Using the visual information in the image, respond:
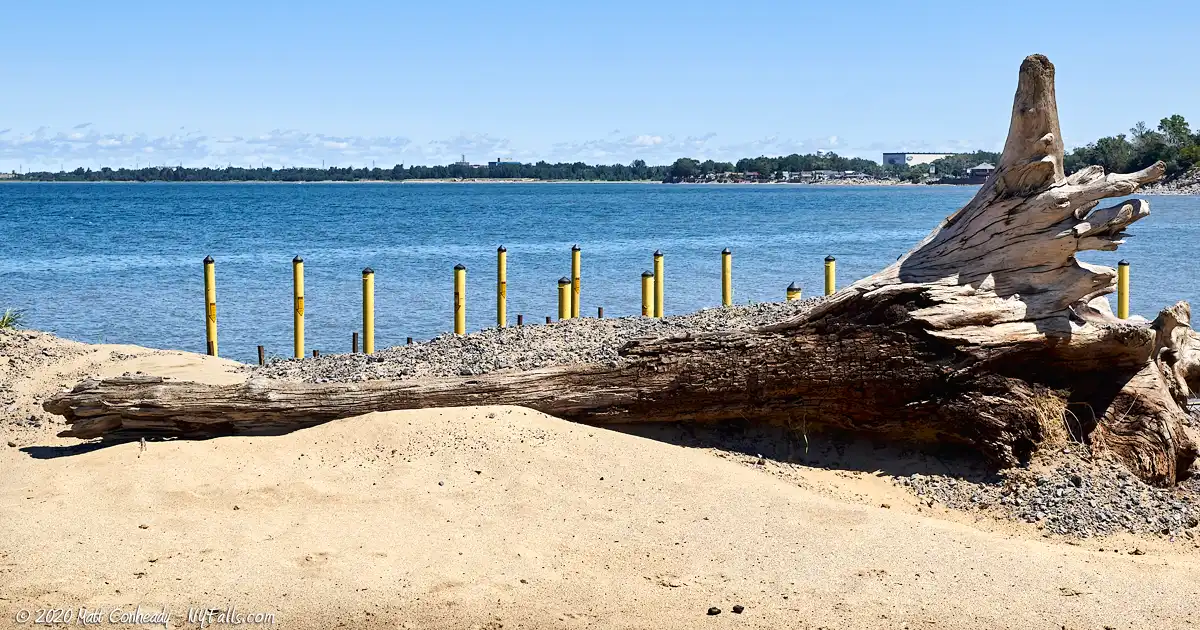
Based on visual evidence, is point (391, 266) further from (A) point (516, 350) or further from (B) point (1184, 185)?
(B) point (1184, 185)

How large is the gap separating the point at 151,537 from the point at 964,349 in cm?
558

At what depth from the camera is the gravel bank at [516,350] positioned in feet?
30.6

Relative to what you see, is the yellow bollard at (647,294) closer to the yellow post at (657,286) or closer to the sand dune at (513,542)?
the yellow post at (657,286)

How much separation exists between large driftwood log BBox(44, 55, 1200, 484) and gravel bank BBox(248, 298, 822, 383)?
330 mm

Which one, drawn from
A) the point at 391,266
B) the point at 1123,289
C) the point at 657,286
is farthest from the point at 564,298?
the point at 391,266

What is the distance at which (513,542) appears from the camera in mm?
6891

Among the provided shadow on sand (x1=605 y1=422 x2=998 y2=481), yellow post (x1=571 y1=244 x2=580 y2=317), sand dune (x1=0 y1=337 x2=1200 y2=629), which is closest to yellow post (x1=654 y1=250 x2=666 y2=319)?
yellow post (x1=571 y1=244 x2=580 y2=317)

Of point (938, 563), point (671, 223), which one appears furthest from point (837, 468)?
point (671, 223)

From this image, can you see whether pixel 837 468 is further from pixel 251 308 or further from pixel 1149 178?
pixel 251 308

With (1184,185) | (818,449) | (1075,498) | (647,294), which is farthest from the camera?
(1184,185)

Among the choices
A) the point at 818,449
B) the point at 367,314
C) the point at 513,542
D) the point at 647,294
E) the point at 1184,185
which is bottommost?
the point at 513,542

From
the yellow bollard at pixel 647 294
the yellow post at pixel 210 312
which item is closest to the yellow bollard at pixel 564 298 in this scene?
the yellow bollard at pixel 647 294

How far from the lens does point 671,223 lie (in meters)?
62.6

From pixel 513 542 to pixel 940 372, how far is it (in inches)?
132
